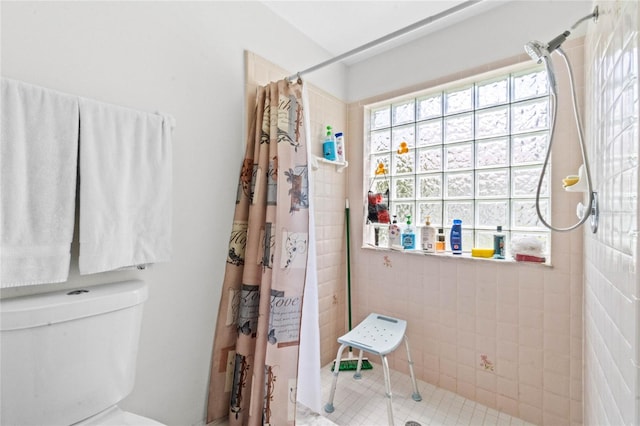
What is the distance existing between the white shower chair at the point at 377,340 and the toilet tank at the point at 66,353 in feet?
3.55

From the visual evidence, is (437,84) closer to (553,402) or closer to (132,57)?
(132,57)

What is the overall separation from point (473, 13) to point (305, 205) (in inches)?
62.2

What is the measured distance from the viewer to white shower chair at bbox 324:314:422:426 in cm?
156

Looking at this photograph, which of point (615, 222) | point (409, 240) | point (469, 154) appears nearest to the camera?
point (615, 222)

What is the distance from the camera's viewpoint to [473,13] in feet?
5.70

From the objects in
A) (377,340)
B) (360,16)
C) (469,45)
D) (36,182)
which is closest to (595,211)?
(377,340)

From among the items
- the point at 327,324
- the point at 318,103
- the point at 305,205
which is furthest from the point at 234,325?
the point at 318,103

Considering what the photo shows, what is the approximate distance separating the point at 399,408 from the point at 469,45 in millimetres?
2251

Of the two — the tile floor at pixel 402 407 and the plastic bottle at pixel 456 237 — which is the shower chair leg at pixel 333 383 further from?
the plastic bottle at pixel 456 237

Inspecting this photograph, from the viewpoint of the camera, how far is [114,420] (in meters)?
0.96

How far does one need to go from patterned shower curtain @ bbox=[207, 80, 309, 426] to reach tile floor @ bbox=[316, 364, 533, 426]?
30cm

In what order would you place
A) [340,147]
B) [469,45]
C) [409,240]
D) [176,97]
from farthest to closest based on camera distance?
[340,147]
[409,240]
[469,45]
[176,97]

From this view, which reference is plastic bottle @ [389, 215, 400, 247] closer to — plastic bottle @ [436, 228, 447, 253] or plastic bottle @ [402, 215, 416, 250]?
plastic bottle @ [402, 215, 416, 250]

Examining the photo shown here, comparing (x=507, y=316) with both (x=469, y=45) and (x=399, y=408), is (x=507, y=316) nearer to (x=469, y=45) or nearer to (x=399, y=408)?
(x=399, y=408)
